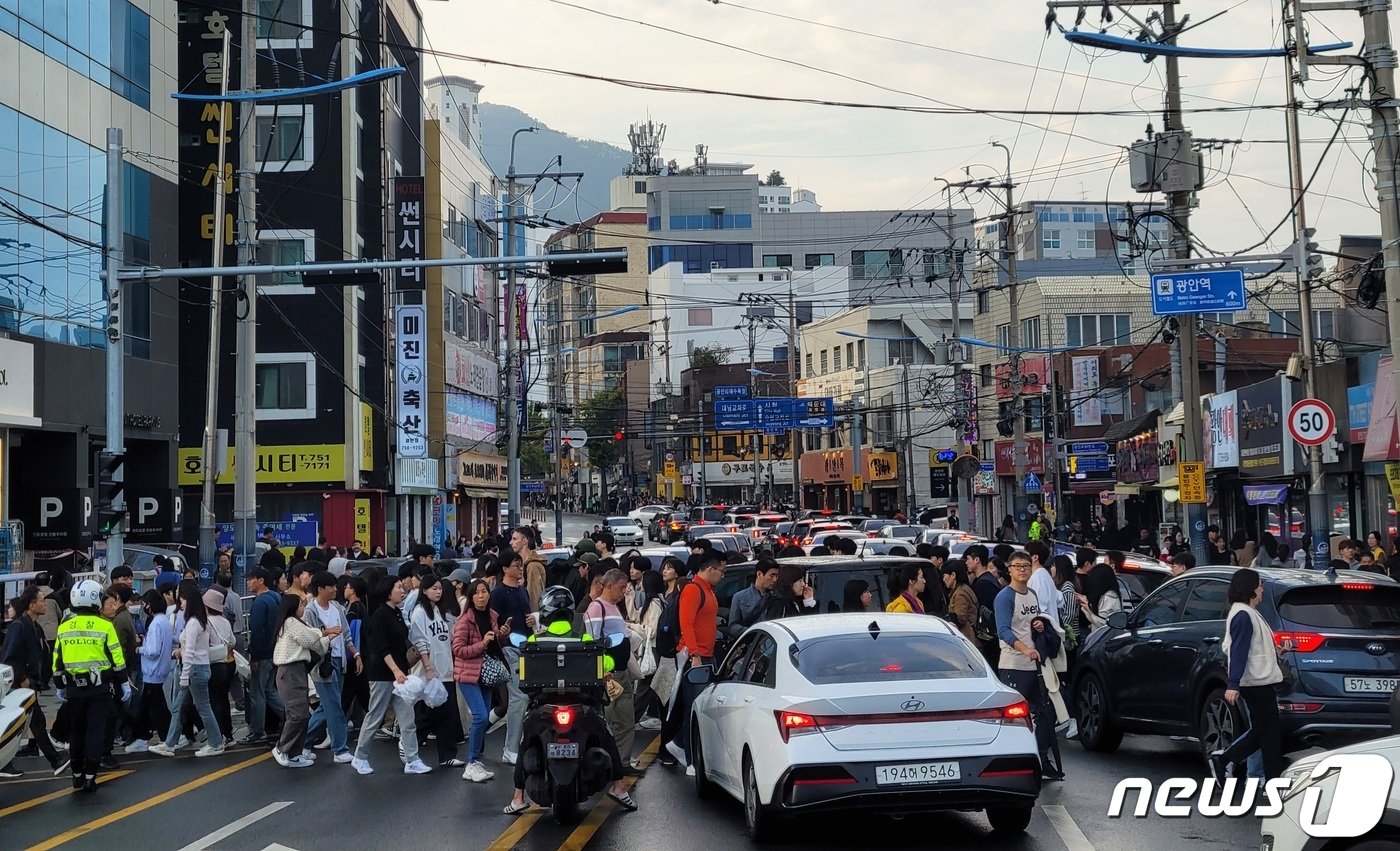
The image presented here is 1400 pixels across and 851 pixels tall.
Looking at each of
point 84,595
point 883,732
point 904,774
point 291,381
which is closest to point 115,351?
point 84,595

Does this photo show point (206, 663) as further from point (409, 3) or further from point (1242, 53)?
point (409, 3)

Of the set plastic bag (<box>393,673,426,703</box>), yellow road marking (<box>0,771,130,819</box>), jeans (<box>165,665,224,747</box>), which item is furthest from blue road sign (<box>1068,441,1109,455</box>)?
yellow road marking (<box>0,771,130,819</box>)


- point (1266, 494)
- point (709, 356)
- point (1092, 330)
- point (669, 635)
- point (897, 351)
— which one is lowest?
point (669, 635)

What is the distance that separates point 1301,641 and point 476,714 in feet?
22.7

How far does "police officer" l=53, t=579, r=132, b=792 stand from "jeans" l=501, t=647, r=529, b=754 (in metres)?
3.47

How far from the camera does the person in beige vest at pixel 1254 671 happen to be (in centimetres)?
1097

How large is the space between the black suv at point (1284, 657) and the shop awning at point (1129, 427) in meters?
40.5

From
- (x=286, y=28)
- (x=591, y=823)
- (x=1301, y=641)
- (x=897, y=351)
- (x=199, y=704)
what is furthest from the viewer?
(x=897, y=351)

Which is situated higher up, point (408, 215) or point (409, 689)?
point (408, 215)

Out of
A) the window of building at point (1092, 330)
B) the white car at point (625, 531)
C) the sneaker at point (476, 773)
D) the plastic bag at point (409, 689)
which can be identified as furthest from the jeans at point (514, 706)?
the window of building at point (1092, 330)

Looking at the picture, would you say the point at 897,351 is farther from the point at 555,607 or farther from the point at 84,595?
the point at 555,607

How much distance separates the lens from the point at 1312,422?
74.2 feet

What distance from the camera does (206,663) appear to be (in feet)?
52.4

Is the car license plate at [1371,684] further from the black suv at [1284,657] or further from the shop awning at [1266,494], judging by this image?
the shop awning at [1266,494]
